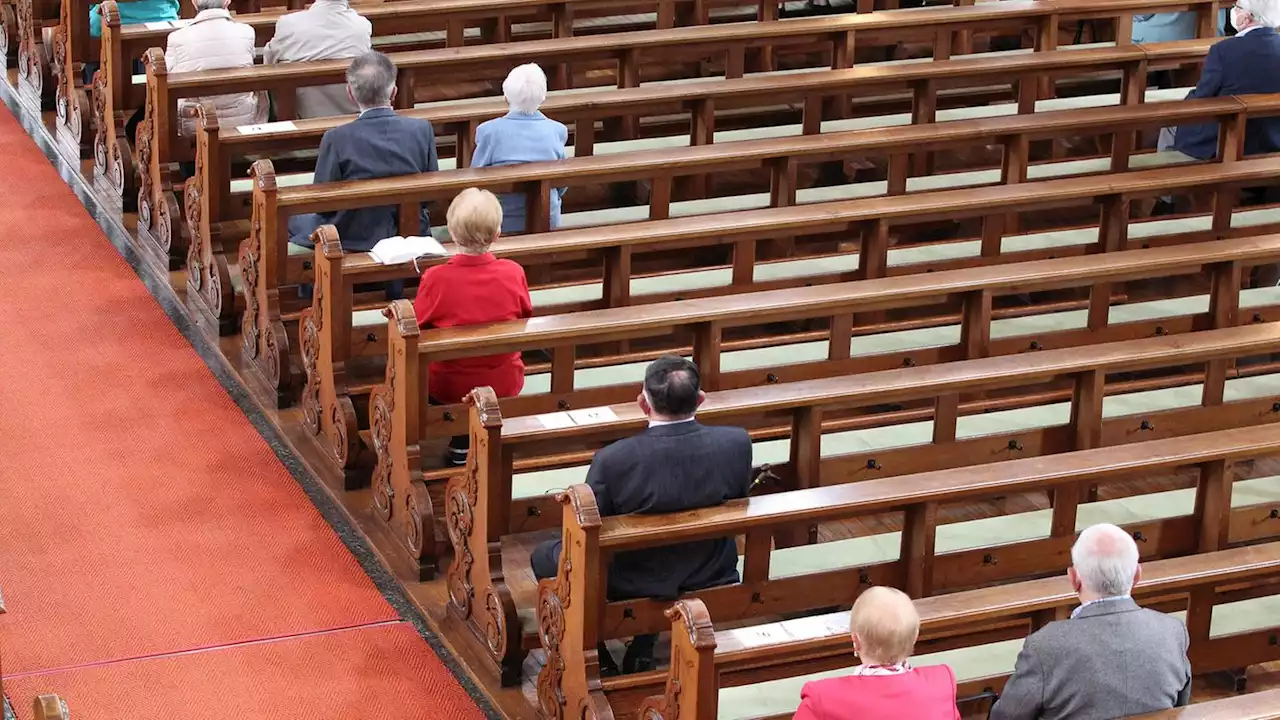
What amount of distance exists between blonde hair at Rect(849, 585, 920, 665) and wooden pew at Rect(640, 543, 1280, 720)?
0.35m

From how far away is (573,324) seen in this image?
15.7ft

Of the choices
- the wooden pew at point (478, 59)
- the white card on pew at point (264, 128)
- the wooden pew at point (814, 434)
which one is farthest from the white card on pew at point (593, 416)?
the wooden pew at point (478, 59)

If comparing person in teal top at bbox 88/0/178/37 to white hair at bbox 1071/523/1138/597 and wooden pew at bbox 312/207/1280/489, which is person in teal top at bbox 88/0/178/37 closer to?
wooden pew at bbox 312/207/1280/489

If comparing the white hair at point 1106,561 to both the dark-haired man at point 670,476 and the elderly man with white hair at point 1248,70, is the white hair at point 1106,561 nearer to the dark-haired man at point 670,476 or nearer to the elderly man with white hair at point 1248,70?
the dark-haired man at point 670,476

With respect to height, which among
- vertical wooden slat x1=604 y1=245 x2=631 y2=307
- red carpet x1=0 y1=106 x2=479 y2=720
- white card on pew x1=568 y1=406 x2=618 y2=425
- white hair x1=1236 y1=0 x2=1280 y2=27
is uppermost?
white hair x1=1236 y1=0 x2=1280 y2=27

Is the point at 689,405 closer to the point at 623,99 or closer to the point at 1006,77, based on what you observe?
the point at 623,99

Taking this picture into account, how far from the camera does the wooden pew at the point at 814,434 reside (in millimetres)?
4344

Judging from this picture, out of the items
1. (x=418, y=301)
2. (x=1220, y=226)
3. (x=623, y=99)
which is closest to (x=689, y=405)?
(x=418, y=301)

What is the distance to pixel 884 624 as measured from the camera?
3.16 m

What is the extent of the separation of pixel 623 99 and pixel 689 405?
243cm

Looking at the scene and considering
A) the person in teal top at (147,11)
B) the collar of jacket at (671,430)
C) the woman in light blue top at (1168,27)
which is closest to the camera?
the collar of jacket at (671,430)

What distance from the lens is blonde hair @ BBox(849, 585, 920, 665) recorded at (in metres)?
3.16

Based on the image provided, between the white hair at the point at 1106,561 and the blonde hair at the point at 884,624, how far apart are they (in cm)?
39

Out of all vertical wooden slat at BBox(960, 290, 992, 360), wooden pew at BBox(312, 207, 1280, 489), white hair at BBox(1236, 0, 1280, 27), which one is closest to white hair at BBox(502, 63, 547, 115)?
wooden pew at BBox(312, 207, 1280, 489)
